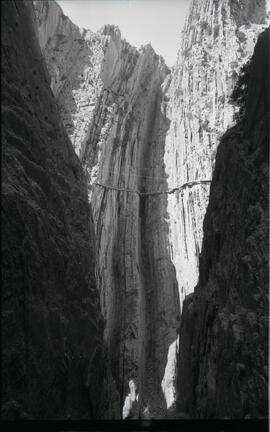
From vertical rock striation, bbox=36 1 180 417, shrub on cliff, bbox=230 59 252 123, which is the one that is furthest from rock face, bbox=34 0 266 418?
shrub on cliff, bbox=230 59 252 123

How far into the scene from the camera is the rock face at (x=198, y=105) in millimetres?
6625

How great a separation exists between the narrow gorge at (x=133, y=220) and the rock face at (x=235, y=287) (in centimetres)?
2

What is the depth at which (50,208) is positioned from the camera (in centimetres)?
581

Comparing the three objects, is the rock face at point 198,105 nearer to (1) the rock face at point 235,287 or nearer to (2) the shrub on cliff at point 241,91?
(2) the shrub on cliff at point 241,91

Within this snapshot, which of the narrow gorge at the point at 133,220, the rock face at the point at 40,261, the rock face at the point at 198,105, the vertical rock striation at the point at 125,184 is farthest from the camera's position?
the rock face at the point at 198,105

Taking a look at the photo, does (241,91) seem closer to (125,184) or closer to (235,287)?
(125,184)

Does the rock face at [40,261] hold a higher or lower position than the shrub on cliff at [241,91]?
lower

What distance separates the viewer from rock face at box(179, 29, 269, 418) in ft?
16.2

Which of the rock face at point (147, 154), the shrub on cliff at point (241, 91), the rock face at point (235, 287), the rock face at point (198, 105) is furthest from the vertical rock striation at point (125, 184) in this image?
the shrub on cliff at point (241, 91)

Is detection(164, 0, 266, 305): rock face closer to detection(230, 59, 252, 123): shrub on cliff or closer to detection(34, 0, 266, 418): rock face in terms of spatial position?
detection(34, 0, 266, 418): rock face

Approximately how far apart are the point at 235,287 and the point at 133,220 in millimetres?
2587

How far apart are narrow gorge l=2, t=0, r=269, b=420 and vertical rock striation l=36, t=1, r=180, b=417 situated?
0.03 metres

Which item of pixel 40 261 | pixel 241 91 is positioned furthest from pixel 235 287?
pixel 241 91

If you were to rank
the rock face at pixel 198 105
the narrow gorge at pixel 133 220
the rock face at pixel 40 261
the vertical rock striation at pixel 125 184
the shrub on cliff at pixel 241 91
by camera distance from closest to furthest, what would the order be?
1. the rock face at pixel 40 261
2. the narrow gorge at pixel 133 220
3. the vertical rock striation at pixel 125 184
4. the shrub on cliff at pixel 241 91
5. the rock face at pixel 198 105
